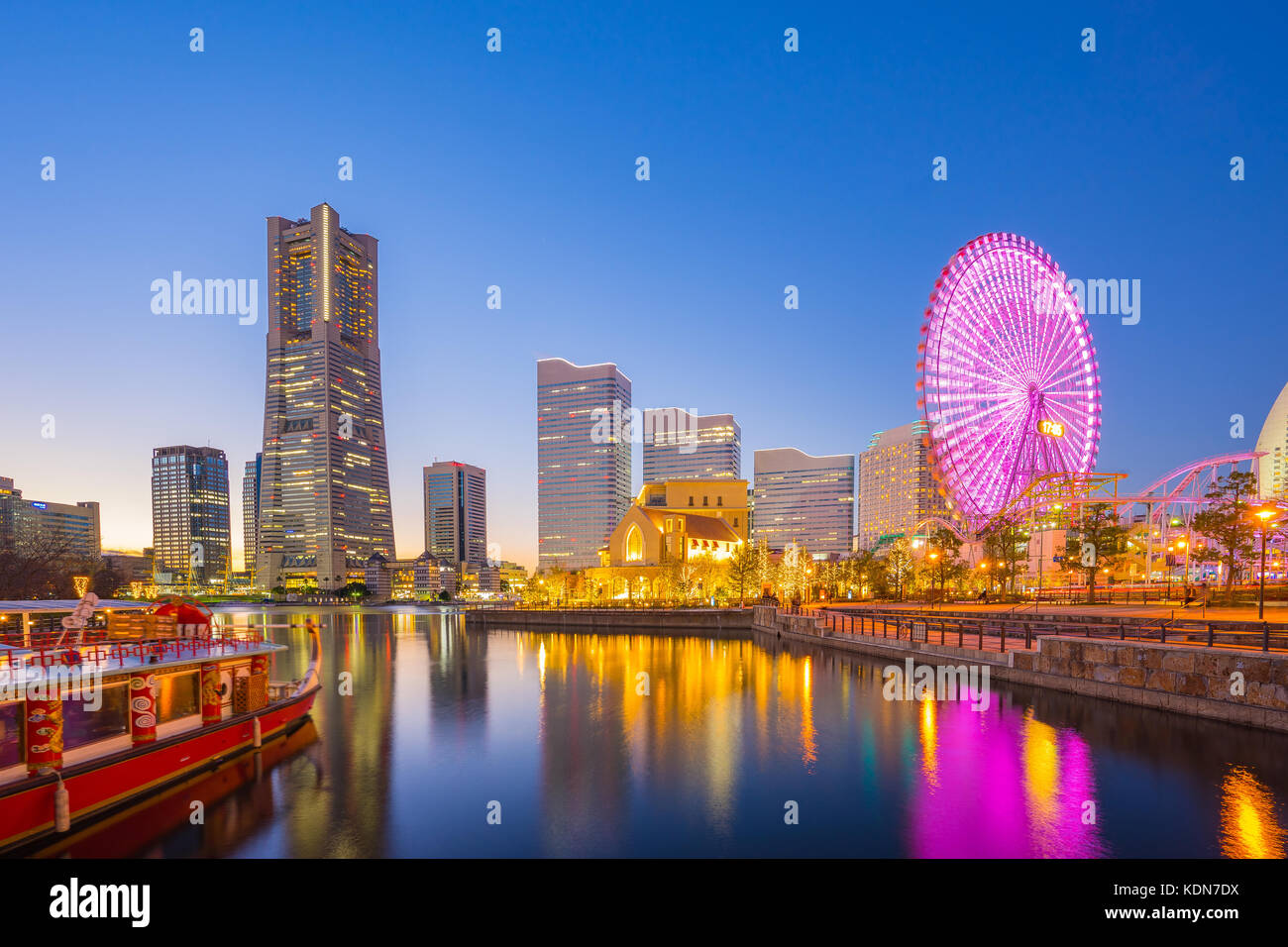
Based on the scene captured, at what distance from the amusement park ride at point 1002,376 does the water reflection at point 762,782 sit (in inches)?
1561

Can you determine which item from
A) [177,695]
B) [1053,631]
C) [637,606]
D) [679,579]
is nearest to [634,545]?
[679,579]

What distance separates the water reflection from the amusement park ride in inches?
1561

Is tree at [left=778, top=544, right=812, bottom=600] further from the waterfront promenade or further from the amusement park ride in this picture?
the waterfront promenade

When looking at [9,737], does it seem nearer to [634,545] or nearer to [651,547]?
[651,547]

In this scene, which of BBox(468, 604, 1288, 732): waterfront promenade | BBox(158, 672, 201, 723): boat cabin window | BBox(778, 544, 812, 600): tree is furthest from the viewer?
BBox(778, 544, 812, 600): tree

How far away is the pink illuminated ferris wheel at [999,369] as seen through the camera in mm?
66625

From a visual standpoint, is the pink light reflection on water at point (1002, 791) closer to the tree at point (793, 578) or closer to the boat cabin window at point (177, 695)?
the boat cabin window at point (177, 695)

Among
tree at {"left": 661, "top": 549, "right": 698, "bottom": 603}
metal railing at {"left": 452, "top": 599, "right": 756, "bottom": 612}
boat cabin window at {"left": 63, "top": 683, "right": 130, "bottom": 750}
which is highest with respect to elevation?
boat cabin window at {"left": 63, "top": 683, "right": 130, "bottom": 750}

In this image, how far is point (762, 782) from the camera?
70.8 feet

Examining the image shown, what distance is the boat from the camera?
1573 cm

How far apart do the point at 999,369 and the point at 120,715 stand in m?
73.8

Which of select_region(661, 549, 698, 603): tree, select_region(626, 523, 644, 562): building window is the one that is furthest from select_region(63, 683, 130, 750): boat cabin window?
select_region(626, 523, 644, 562): building window
